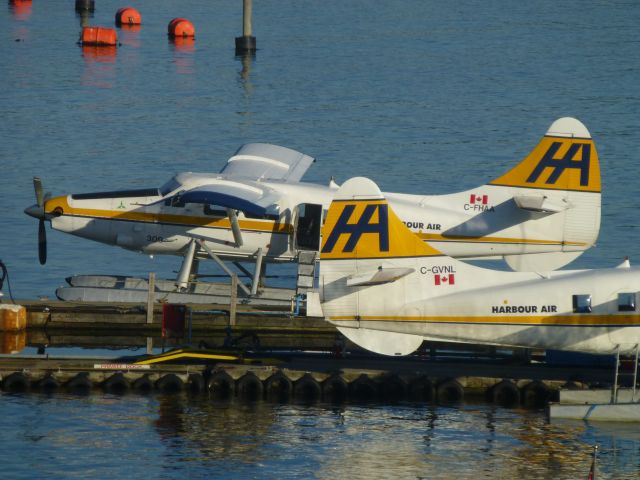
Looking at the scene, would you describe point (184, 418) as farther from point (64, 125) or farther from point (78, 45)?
point (78, 45)

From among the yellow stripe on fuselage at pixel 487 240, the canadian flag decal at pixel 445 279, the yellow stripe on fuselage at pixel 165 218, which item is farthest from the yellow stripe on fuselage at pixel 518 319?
the yellow stripe on fuselage at pixel 165 218

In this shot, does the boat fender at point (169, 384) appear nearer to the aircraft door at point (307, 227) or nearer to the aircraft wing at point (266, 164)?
the aircraft door at point (307, 227)

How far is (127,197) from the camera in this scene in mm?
30906

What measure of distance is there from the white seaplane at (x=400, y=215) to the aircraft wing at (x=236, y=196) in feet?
0.15

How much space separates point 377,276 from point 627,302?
14.3ft

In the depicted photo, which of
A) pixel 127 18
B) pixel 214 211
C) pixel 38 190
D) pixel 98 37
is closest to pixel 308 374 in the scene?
pixel 214 211

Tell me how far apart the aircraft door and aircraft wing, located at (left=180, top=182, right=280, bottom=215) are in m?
0.68

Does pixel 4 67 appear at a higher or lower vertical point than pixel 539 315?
higher

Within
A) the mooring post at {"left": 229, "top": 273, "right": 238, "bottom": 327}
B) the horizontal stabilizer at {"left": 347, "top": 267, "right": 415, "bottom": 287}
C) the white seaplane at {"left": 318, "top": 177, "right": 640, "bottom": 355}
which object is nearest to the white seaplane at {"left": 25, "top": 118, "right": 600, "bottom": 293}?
the mooring post at {"left": 229, "top": 273, "right": 238, "bottom": 327}

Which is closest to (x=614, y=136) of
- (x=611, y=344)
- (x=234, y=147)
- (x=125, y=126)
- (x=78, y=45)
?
(x=234, y=147)

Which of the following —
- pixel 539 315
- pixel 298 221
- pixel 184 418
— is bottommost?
pixel 184 418

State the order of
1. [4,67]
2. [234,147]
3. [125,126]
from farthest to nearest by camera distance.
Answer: [4,67] < [125,126] < [234,147]

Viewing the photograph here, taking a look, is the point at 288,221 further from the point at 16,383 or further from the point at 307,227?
the point at 16,383

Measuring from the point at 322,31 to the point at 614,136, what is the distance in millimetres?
36959
